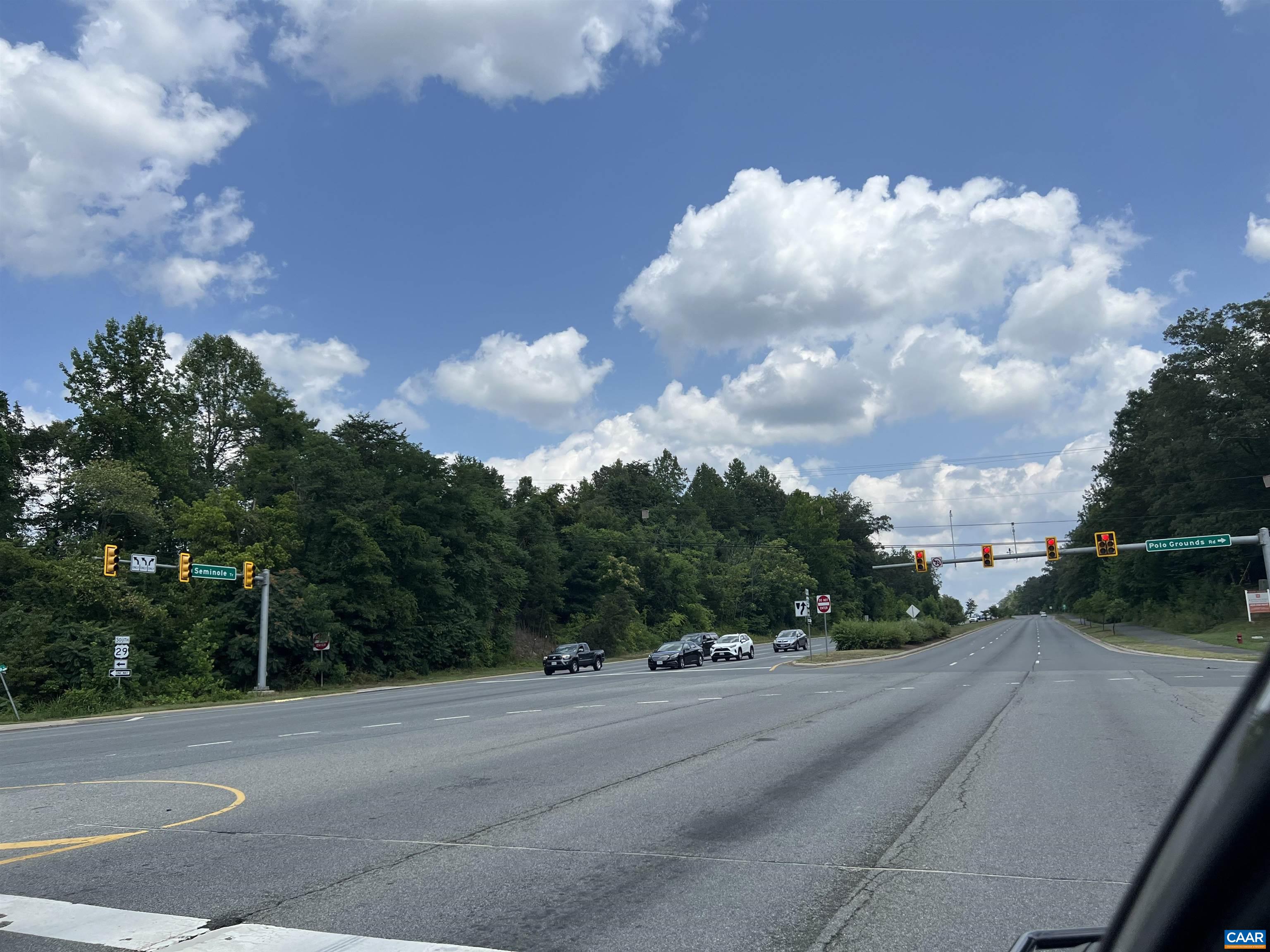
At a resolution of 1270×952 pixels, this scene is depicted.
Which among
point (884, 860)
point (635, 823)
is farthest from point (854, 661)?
point (884, 860)

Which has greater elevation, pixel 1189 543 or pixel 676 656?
pixel 1189 543

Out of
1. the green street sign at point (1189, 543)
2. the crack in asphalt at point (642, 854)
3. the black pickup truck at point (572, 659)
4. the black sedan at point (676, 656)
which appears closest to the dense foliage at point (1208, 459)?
the green street sign at point (1189, 543)

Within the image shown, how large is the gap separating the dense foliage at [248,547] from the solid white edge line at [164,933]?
2934 cm

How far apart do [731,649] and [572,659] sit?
40.3ft

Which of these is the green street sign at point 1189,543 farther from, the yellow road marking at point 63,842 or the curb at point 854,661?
the yellow road marking at point 63,842

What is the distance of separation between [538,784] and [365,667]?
37.8 meters

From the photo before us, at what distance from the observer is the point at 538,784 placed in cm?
1017

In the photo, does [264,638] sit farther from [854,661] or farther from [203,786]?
[203,786]

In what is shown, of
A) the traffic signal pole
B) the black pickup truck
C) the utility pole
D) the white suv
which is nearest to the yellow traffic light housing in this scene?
the traffic signal pole

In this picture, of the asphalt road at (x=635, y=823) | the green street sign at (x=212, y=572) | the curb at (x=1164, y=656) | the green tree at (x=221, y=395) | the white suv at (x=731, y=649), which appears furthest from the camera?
the green tree at (x=221, y=395)

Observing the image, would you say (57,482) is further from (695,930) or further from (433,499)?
(695,930)

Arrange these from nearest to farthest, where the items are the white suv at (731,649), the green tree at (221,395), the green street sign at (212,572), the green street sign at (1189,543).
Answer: the green street sign at (212,572), the green street sign at (1189,543), the white suv at (731,649), the green tree at (221,395)

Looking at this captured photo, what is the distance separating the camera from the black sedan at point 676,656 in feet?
139

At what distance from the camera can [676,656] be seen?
140 feet
